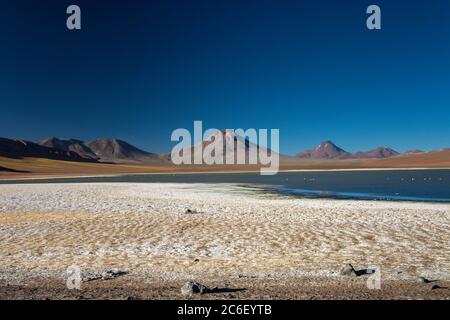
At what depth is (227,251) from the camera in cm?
1257

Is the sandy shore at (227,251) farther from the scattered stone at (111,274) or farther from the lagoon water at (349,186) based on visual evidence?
the lagoon water at (349,186)

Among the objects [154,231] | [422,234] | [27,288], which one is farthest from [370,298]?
[154,231]

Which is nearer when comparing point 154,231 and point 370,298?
point 370,298

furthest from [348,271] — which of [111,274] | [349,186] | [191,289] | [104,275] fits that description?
[349,186]

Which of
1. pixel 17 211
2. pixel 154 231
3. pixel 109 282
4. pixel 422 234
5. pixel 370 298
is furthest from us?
pixel 17 211

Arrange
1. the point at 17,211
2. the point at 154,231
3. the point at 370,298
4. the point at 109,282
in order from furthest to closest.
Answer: the point at 17,211, the point at 154,231, the point at 109,282, the point at 370,298

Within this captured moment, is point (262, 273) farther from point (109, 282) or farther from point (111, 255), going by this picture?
point (111, 255)

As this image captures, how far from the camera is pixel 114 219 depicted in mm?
19344

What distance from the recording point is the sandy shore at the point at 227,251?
27.9 ft

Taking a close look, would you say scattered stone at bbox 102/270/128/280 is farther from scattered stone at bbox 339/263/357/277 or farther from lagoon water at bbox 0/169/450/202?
lagoon water at bbox 0/169/450/202

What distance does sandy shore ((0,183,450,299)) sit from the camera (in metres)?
8.49

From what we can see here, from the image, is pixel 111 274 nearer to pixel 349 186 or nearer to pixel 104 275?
pixel 104 275

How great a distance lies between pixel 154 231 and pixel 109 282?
7090 millimetres

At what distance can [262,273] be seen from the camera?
32.7 feet
